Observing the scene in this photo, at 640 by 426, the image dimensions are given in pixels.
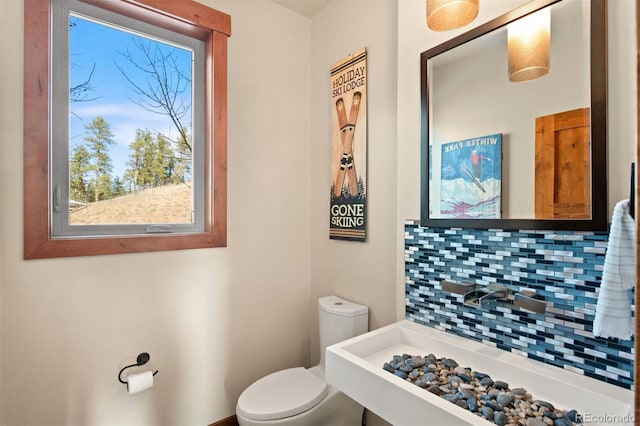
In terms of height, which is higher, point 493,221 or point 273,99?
point 273,99

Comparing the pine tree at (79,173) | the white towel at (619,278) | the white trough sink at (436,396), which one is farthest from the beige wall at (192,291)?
the white towel at (619,278)

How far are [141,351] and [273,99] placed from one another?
1676 mm

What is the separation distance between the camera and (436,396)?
3.03 feet

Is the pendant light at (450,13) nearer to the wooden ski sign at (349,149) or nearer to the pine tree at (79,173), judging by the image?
the wooden ski sign at (349,149)

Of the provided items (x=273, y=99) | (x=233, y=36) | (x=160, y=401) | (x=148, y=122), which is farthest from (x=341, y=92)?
(x=160, y=401)

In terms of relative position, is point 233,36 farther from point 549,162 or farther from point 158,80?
point 549,162

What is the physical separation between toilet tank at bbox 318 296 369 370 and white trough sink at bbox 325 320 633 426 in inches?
13.6

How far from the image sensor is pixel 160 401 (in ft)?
5.49

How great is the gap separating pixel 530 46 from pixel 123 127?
1896mm

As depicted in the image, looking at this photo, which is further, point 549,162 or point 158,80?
point 158,80

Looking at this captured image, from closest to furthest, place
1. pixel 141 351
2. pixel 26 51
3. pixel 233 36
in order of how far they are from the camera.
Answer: pixel 26 51 < pixel 141 351 < pixel 233 36

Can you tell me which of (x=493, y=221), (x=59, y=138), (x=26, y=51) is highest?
(x=26, y=51)

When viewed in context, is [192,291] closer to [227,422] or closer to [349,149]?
[227,422]

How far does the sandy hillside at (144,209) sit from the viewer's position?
62.6 inches
